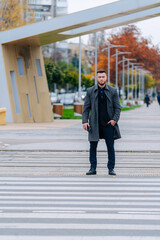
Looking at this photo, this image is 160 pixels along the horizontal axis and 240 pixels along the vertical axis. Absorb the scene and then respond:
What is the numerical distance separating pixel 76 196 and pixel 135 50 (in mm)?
99241

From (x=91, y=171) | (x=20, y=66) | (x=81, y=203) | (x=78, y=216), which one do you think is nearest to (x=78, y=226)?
(x=78, y=216)

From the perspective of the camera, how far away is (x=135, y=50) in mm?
106625

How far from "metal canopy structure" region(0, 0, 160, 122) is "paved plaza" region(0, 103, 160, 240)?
43.3 ft

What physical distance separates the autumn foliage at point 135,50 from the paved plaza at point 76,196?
3583 inches

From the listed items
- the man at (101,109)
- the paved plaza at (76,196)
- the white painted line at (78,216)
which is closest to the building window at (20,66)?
the paved plaza at (76,196)

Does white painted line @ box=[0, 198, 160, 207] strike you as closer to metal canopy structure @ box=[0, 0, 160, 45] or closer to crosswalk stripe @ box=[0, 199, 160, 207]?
crosswalk stripe @ box=[0, 199, 160, 207]

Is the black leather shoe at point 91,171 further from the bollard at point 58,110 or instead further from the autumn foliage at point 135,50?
the autumn foliage at point 135,50

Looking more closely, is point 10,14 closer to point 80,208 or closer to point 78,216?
point 80,208

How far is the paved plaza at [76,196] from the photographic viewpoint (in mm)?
6477

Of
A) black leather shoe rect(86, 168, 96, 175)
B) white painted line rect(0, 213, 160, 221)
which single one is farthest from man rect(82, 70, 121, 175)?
white painted line rect(0, 213, 160, 221)

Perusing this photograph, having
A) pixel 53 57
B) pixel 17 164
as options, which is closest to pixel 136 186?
pixel 17 164

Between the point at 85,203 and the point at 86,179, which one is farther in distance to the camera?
the point at 86,179

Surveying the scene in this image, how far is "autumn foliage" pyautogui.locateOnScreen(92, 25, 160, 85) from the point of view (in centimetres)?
10544

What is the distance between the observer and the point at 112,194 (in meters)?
8.81
